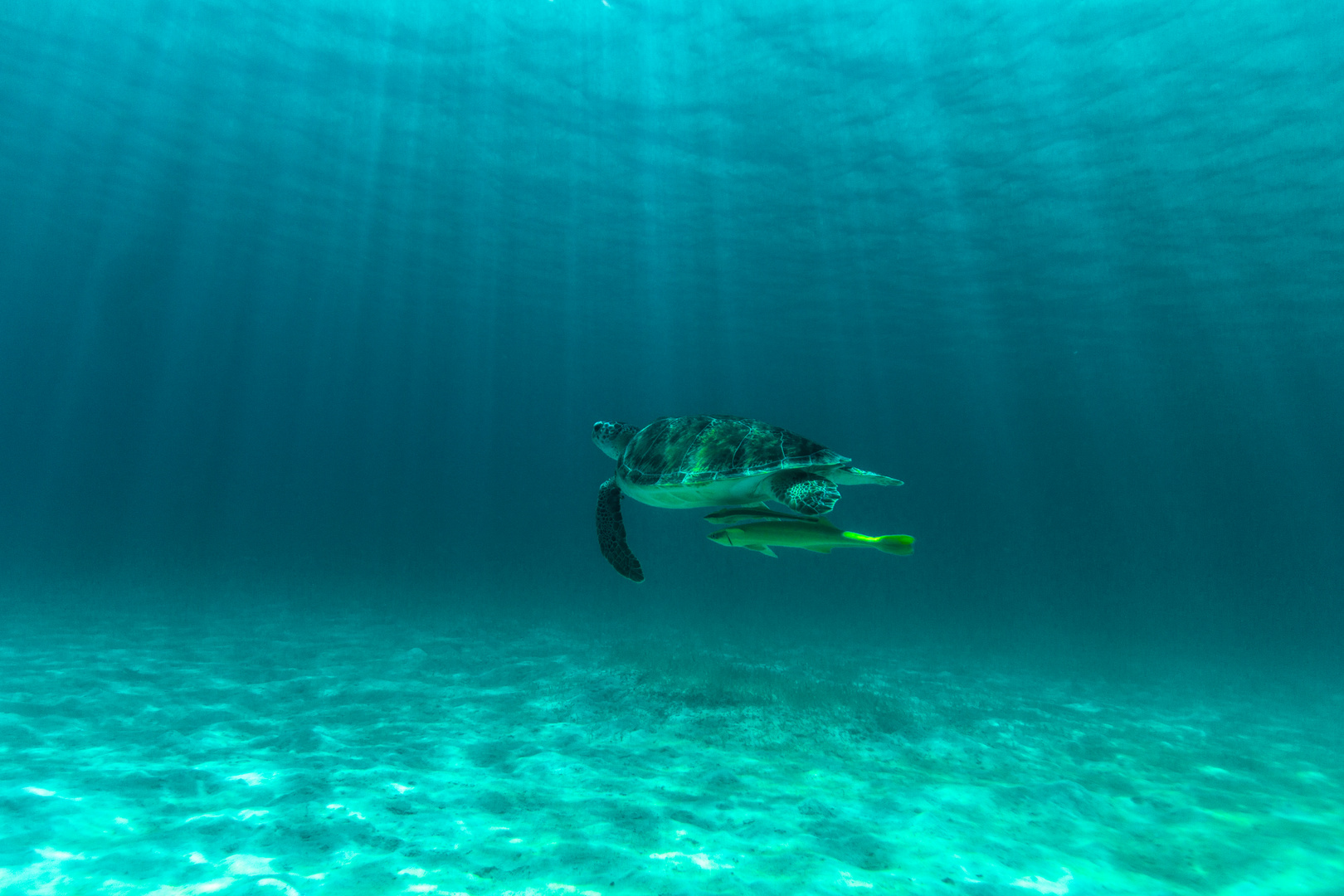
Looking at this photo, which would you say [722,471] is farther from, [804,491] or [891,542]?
[891,542]

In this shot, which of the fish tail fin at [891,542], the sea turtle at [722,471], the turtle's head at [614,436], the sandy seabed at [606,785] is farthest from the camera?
the turtle's head at [614,436]

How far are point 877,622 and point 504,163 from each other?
22.0 metres

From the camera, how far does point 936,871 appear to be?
3900mm

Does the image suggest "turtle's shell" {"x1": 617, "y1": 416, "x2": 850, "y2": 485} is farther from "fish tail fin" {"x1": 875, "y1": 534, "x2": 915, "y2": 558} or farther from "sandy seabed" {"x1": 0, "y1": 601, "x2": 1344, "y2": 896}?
"sandy seabed" {"x1": 0, "y1": 601, "x2": 1344, "y2": 896}

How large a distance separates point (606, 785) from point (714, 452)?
3.00 meters

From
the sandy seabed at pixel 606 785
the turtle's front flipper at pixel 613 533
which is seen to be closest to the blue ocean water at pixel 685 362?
the sandy seabed at pixel 606 785

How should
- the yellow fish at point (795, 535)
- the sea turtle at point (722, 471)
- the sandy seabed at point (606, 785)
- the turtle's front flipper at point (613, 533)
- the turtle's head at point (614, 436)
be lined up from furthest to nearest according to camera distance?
the turtle's head at point (614, 436) → the turtle's front flipper at point (613, 533) → the sea turtle at point (722, 471) → the yellow fish at point (795, 535) → the sandy seabed at point (606, 785)

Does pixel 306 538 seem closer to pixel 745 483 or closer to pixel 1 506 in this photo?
pixel 1 506

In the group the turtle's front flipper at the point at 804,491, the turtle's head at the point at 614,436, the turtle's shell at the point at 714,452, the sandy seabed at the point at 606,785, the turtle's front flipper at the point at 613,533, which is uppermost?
the turtle's head at the point at 614,436

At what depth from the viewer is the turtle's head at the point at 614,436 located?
708cm

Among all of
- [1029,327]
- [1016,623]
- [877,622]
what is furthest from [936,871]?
[1029,327]

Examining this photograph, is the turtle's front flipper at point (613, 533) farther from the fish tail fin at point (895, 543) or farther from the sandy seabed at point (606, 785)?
the fish tail fin at point (895, 543)

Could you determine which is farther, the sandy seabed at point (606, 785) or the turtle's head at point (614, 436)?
the turtle's head at point (614, 436)

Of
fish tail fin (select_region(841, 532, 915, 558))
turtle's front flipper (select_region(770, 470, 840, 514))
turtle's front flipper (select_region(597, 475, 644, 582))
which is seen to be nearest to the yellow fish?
fish tail fin (select_region(841, 532, 915, 558))
